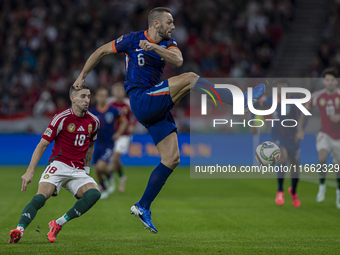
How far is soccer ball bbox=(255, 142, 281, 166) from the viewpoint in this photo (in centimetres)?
621

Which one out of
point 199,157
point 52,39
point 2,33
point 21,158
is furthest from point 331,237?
point 2,33

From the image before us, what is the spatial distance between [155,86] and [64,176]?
5.28ft

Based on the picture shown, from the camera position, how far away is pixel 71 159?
6.03 metres

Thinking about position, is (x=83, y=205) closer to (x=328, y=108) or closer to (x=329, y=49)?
(x=328, y=108)

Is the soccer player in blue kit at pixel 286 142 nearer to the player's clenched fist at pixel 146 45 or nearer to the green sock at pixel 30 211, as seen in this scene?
the player's clenched fist at pixel 146 45

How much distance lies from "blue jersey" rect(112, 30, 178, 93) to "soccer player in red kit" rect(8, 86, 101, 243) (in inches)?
31.2

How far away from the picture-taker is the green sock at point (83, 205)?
573 cm

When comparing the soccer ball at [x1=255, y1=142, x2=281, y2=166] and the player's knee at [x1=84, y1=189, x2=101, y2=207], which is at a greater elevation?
the soccer ball at [x1=255, y1=142, x2=281, y2=166]

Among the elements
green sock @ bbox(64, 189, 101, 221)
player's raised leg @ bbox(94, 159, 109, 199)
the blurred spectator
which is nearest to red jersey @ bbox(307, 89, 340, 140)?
player's raised leg @ bbox(94, 159, 109, 199)

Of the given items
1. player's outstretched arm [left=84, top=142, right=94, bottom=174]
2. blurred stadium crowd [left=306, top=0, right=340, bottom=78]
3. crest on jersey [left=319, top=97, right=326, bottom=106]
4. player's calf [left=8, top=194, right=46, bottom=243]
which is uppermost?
blurred stadium crowd [left=306, top=0, right=340, bottom=78]

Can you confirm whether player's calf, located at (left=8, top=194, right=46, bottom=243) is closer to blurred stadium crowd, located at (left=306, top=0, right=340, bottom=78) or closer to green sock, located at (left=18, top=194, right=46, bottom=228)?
green sock, located at (left=18, top=194, right=46, bottom=228)

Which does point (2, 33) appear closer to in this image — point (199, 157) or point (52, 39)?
point (52, 39)

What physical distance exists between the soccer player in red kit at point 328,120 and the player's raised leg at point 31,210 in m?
5.09

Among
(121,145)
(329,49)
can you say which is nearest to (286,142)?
(121,145)
